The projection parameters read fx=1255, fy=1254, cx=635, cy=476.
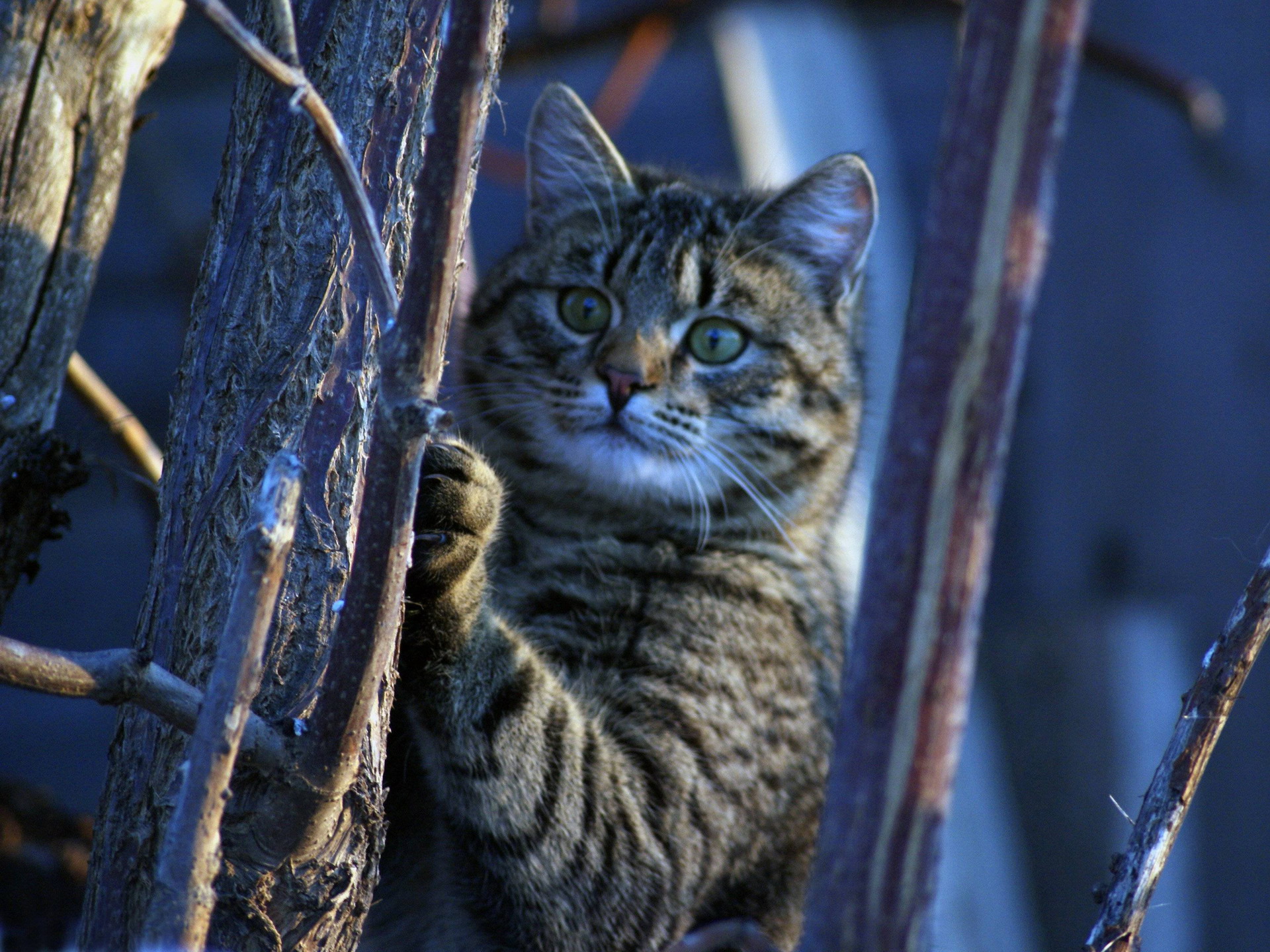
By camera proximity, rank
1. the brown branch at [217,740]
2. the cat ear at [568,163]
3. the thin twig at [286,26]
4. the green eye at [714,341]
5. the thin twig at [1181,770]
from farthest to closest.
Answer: the cat ear at [568,163] < the green eye at [714,341] < the thin twig at [1181,770] < the thin twig at [286,26] < the brown branch at [217,740]

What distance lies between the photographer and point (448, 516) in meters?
1.38

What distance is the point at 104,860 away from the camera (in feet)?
3.93

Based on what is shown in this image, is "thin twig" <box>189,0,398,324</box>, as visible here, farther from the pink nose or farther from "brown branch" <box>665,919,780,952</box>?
the pink nose

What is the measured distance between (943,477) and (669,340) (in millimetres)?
1368

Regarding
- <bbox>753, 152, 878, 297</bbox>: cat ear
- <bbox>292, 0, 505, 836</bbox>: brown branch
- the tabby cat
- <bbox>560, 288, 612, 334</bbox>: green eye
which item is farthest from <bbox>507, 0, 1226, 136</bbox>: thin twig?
Result: <bbox>292, 0, 505, 836</bbox>: brown branch

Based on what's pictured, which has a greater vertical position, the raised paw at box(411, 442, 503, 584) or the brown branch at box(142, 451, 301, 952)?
the raised paw at box(411, 442, 503, 584)

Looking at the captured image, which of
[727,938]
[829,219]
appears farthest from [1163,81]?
[727,938]

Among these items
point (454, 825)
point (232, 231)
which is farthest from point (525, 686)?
point (232, 231)

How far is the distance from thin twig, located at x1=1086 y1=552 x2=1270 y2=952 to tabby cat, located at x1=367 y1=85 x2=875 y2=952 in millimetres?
694

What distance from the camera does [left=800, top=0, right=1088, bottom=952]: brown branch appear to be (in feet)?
2.33

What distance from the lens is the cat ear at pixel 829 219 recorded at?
7.18ft

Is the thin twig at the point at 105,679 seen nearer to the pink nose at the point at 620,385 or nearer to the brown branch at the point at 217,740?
the brown branch at the point at 217,740

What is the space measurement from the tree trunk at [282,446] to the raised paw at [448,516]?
6.4 inches

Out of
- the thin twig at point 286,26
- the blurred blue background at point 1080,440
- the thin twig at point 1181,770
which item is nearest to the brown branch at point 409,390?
the thin twig at point 286,26
